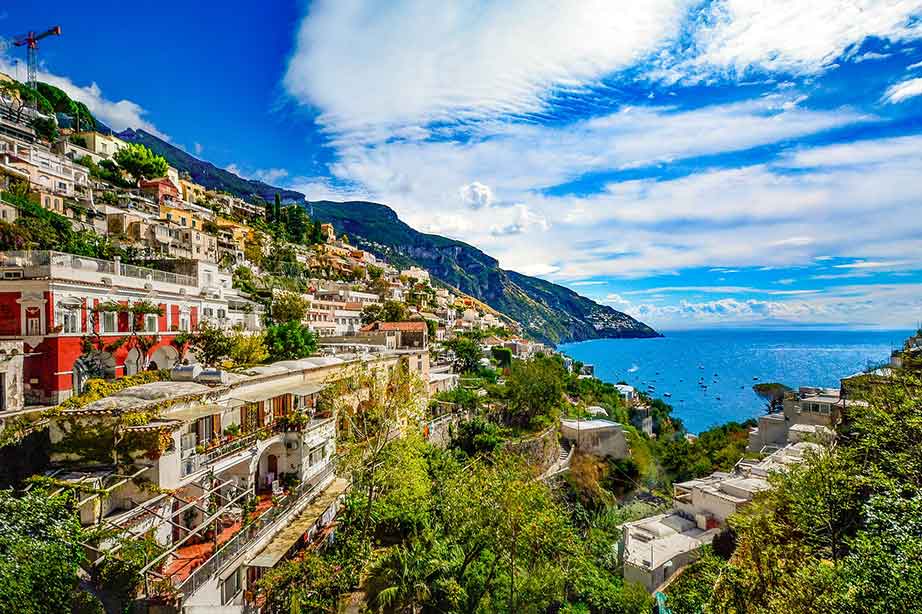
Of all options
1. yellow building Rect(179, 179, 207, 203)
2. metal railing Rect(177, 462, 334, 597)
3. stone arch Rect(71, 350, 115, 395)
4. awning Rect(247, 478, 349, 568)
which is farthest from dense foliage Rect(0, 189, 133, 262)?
yellow building Rect(179, 179, 207, 203)

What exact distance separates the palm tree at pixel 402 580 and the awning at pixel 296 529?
2.78 meters

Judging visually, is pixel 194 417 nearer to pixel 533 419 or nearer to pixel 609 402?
pixel 533 419

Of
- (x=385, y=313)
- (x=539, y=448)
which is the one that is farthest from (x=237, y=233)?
(x=539, y=448)

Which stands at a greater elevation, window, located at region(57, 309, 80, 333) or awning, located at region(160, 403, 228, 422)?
window, located at region(57, 309, 80, 333)

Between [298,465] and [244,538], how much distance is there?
4681 millimetres

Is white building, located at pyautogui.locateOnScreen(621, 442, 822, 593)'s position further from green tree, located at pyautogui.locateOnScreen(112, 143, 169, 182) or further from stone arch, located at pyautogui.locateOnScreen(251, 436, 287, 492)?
green tree, located at pyautogui.locateOnScreen(112, 143, 169, 182)

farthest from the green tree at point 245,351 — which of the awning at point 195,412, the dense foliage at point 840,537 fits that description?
the dense foliage at point 840,537

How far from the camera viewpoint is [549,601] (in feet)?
56.7

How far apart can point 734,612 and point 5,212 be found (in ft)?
150

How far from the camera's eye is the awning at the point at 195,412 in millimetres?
12445

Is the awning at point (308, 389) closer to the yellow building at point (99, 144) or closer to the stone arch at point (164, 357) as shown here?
the stone arch at point (164, 357)

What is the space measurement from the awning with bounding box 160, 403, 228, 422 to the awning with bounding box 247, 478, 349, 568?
4.14 meters

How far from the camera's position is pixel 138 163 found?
197 ft

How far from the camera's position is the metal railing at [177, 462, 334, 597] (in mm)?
10461
